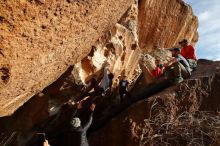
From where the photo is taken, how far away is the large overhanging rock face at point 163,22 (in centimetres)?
1123

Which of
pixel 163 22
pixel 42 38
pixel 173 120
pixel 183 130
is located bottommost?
pixel 183 130

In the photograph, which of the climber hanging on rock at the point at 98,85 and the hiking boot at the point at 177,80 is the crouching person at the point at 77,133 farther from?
the hiking boot at the point at 177,80

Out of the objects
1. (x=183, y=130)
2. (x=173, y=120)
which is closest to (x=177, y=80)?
(x=173, y=120)

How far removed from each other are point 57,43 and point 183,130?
3.31 meters

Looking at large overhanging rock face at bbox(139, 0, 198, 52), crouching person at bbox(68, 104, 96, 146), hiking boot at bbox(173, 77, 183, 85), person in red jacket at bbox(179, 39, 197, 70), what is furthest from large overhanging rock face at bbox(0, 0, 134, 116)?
large overhanging rock face at bbox(139, 0, 198, 52)

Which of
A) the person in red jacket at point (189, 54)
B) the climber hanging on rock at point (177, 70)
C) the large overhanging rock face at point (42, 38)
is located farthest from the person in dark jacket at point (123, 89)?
the person in red jacket at point (189, 54)

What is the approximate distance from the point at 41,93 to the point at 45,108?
44 centimetres

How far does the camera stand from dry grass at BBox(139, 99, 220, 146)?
23.0 ft

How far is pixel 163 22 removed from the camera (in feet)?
38.8

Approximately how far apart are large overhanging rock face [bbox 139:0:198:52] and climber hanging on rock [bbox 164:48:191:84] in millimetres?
3013

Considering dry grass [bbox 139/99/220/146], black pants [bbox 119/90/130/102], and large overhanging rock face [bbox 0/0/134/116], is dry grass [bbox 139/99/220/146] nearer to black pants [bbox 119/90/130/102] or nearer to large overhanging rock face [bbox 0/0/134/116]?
black pants [bbox 119/90/130/102]

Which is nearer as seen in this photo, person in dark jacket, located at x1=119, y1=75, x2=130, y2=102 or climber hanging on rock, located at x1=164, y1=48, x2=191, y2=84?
climber hanging on rock, located at x1=164, y1=48, x2=191, y2=84

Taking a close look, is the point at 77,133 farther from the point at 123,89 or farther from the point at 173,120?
the point at 123,89

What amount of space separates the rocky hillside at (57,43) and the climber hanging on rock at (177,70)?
1.14 meters
